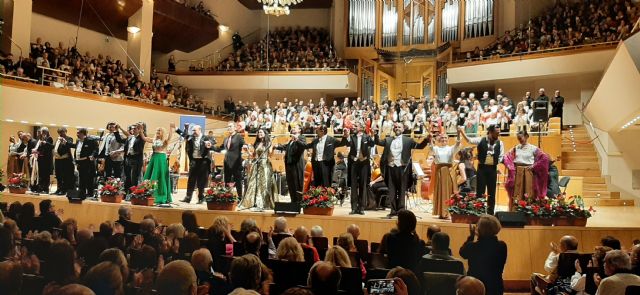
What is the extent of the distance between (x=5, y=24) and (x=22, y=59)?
1345mm

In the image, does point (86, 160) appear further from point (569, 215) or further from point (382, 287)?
point (382, 287)

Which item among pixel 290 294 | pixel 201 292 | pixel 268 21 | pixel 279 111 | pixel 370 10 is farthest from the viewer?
pixel 268 21

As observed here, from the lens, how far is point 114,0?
63.9ft

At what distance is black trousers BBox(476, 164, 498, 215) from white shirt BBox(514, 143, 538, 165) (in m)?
0.37

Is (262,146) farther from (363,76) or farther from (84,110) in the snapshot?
(363,76)

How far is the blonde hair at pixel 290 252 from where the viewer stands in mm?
4637

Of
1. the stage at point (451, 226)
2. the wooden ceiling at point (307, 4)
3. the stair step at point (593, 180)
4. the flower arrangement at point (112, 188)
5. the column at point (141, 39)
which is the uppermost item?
the wooden ceiling at point (307, 4)

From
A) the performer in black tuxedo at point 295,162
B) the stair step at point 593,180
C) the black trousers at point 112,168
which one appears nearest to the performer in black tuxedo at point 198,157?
the performer in black tuxedo at point 295,162

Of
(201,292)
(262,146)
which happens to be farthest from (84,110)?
(201,292)

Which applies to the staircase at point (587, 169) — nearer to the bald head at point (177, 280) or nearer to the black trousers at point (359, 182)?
the black trousers at point (359, 182)

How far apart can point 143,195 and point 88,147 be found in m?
2.12

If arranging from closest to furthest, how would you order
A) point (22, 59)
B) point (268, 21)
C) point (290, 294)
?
point (290, 294) < point (22, 59) < point (268, 21)

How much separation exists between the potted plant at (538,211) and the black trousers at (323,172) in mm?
3236

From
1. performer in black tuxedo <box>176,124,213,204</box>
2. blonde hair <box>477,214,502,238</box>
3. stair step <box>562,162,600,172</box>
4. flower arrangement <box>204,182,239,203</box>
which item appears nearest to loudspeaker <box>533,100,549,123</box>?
stair step <box>562,162,600,172</box>
